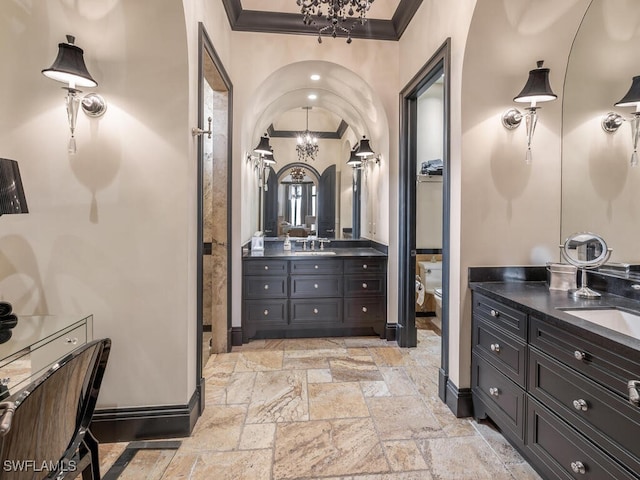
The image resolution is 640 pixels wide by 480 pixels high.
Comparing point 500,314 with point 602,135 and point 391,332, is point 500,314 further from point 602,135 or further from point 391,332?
point 391,332

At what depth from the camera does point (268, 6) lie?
3.62 m

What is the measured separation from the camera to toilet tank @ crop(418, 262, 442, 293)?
4664 millimetres

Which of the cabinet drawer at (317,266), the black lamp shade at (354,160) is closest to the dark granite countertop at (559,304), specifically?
the cabinet drawer at (317,266)

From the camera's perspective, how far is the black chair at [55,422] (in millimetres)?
960

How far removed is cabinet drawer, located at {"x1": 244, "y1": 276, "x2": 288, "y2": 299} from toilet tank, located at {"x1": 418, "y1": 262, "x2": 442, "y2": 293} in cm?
191

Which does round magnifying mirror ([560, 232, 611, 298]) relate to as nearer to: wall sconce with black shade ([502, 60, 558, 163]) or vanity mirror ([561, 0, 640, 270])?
vanity mirror ([561, 0, 640, 270])

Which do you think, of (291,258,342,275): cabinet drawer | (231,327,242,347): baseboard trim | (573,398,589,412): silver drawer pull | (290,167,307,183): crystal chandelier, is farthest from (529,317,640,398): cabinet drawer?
(290,167,307,183): crystal chandelier

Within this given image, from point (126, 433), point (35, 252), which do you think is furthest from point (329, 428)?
point (35, 252)

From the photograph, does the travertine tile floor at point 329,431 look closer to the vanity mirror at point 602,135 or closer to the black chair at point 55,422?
the black chair at point 55,422

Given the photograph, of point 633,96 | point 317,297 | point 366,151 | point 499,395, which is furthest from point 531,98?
point 317,297

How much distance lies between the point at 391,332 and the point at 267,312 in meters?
1.45

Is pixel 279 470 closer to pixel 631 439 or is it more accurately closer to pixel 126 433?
pixel 126 433

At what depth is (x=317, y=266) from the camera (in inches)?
160

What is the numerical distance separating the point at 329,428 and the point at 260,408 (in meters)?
0.57
